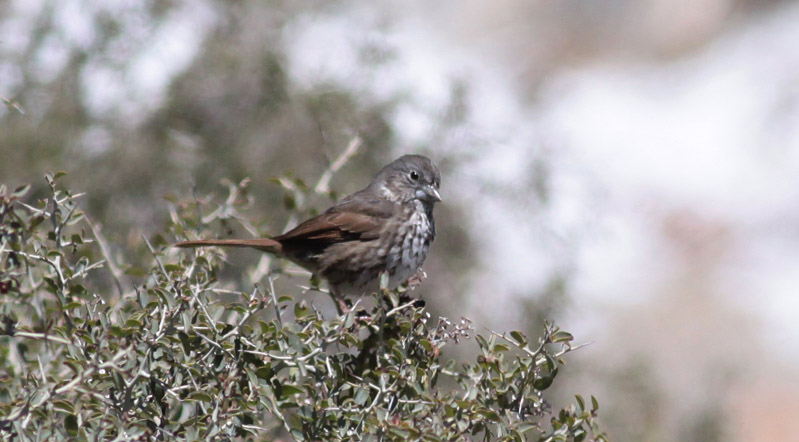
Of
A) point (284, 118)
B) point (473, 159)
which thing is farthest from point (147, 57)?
point (473, 159)

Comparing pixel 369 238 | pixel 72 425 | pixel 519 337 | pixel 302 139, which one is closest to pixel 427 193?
pixel 369 238

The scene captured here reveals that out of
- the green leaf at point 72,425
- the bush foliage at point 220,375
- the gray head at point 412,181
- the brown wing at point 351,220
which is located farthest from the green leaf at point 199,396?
the gray head at point 412,181

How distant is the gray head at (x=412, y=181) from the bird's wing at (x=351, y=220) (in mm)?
104

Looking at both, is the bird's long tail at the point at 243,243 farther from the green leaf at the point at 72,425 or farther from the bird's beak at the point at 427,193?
the green leaf at the point at 72,425

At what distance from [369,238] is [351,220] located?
0.42 ft

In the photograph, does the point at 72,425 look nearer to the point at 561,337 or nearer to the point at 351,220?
the point at 561,337

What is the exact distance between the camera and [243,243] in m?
4.18

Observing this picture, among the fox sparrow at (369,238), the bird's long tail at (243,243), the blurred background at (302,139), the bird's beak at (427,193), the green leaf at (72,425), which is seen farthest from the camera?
the blurred background at (302,139)

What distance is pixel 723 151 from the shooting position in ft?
47.1

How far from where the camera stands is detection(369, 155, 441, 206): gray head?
5152 millimetres

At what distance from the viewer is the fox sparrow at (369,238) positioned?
4844 mm

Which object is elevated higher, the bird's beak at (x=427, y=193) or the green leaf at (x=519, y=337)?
the bird's beak at (x=427, y=193)

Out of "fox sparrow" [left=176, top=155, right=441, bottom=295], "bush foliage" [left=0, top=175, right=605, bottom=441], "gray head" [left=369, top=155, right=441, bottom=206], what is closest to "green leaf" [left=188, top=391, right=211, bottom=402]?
"bush foliage" [left=0, top=175, right=605, bottom=441]

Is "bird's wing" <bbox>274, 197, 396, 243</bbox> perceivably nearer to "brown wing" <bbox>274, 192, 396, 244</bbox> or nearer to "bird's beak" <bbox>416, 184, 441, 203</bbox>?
"brown wing" <bbox>274, 192, 396, 244</bbox>
